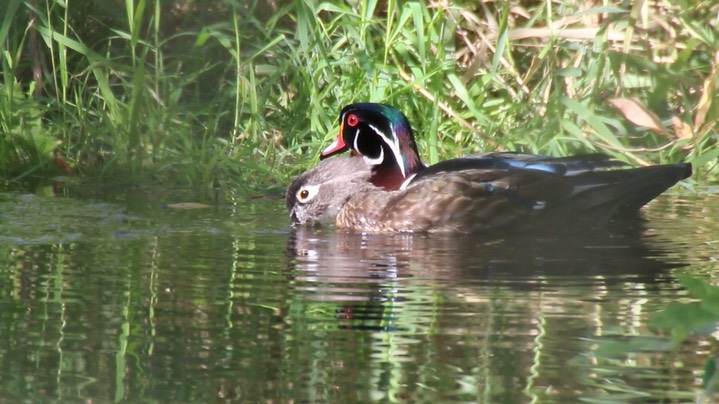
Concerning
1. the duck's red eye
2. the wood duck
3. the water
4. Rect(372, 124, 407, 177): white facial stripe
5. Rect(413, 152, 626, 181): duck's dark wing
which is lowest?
the water

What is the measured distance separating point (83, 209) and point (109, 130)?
1.48 m

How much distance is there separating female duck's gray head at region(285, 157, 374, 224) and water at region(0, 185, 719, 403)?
25 cm

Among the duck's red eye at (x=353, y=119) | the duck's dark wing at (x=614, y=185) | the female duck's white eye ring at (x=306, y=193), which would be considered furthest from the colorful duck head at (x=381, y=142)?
the duck's dark wing at (x=614, y=185)

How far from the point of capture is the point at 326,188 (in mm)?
6820

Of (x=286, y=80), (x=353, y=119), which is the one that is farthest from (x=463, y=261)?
(x=286, y=80)

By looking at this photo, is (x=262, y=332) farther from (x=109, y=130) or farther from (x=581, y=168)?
(x=109, y=130)

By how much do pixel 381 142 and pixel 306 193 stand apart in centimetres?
54

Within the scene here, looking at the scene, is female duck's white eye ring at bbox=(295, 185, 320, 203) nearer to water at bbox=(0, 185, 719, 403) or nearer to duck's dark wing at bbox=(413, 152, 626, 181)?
water at bbox=(0, 185, 719, 403)

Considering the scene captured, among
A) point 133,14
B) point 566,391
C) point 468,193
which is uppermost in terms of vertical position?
point 133,14

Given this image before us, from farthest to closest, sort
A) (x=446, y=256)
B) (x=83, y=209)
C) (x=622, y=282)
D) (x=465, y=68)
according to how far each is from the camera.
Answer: (x=465, y=68) < (x=83, y=209) < (x=446, y=256) < (x=622, y=282)

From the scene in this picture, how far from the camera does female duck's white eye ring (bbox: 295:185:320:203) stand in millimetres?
6528

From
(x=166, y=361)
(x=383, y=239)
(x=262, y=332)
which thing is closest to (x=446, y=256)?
(x=383, y=239)

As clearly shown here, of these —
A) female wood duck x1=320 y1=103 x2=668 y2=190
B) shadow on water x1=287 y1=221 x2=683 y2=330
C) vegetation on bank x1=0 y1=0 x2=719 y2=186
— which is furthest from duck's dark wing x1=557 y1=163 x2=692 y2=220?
vegetation on bank x1=0 y1=0 x2=719 y2=186

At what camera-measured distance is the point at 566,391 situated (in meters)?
2.73
